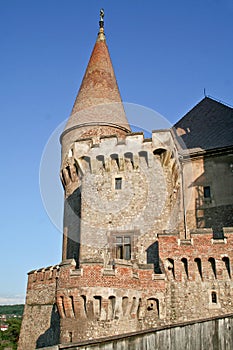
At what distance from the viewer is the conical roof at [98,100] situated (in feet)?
67.2

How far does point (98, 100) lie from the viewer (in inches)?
837

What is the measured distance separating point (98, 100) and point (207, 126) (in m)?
7.12

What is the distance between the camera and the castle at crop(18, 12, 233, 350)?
13164mm

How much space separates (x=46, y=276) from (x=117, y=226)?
191 inches

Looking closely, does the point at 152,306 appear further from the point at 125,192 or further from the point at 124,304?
the point at 125,192

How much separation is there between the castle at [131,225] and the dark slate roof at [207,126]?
0.23 feet

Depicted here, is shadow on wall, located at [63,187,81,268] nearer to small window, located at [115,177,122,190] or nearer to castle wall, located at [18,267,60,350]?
castle wall, located at [18,267,60,350]

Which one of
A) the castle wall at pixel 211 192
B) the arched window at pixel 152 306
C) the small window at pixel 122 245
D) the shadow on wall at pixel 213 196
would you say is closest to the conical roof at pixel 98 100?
the castle wall at pixel 211 192

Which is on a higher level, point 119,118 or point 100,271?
point 119,118

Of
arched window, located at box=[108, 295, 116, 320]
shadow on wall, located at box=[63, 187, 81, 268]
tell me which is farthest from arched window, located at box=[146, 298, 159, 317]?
shadow on wall, located at box=[63, 187, 81, 268]

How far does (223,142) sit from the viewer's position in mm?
21500

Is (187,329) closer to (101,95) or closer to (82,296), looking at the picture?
(82,296)

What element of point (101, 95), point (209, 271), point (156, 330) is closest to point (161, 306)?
point (209, 271)

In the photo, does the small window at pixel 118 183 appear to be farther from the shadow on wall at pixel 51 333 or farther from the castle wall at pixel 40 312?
the shadow on wall at pixel 51 333
